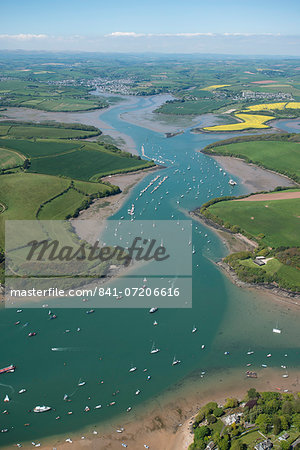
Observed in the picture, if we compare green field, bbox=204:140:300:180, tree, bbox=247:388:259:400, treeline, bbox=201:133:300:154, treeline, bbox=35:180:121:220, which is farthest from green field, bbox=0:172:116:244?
treeline, bbox=201:133:300:154

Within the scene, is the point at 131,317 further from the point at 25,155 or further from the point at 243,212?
the point at 25,155

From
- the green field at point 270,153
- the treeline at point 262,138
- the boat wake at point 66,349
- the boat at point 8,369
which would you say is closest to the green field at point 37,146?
the green field at point 270,153

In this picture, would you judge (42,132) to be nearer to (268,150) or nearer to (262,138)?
(262,138)

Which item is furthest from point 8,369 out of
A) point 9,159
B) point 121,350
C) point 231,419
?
point 9,159

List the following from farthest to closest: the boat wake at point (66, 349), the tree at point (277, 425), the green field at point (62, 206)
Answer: the green field at point (62, 206)
the boat wake at point (66, 349)
the tree at point (277, 425)

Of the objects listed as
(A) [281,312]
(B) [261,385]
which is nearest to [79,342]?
(B) [261,385]

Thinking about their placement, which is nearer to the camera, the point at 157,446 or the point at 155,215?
the point at 157,446

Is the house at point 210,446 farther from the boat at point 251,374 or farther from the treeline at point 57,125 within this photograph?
the treeline at point 57,125
